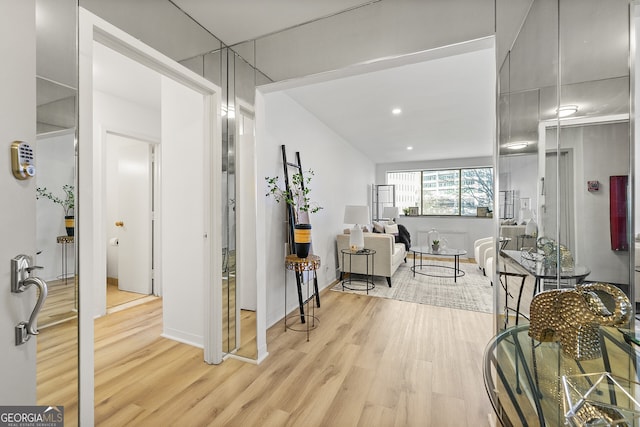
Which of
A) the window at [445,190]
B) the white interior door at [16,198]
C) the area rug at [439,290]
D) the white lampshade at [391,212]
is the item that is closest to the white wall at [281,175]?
the area rug at [439,290]

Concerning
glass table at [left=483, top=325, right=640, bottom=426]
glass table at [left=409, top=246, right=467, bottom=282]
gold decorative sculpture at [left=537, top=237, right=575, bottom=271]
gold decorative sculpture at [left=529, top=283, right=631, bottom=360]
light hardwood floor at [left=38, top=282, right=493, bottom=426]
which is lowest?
light hardwood floor at [left=38, top=282, right=493, bottom=426]

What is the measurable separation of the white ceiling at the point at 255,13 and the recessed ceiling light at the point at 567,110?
135cm

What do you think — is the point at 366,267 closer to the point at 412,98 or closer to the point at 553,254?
the point at 412,98

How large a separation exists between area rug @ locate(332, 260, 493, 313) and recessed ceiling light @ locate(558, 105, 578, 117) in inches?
113

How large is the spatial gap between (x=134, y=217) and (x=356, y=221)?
314 cm

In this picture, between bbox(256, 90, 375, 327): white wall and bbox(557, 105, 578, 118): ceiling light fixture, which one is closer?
bbox(557, 105, 578, 118): ceiling light fixture

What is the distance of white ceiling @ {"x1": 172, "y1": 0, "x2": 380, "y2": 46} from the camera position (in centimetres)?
186

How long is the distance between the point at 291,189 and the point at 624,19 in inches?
109

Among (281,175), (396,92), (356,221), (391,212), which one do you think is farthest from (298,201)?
(391,212)

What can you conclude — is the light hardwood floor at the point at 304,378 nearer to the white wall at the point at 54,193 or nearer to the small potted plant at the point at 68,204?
the white wall at the point at 54,193

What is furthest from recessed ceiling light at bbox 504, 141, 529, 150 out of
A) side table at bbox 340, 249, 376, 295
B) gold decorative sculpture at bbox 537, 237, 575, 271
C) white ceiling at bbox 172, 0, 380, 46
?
side table at bbox 340, 249, 376, 295

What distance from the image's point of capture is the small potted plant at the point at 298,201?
9.05 ft

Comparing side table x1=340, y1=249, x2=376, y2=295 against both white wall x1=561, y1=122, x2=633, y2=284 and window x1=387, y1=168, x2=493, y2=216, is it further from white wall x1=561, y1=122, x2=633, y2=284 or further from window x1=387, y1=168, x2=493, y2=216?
window x1=387, y1=168, x2=493, y2=216

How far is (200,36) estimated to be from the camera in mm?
2033
